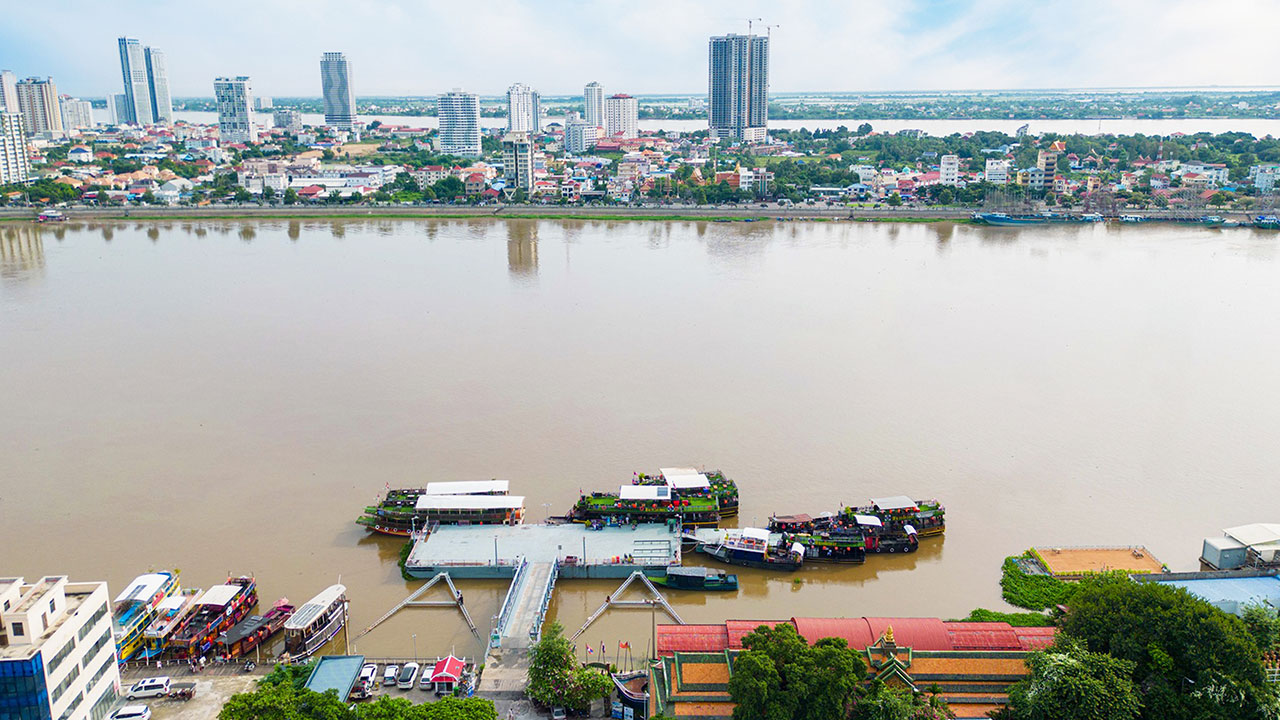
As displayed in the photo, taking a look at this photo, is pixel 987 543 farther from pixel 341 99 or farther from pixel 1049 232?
pixel 341 99

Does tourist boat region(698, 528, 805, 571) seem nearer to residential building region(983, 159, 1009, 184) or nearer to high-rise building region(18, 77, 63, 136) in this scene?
residential building region(983, 159, 1009, 184)

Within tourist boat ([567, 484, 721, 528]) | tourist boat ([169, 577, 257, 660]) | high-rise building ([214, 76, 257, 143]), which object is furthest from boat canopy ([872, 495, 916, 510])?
high-rise building ([214, 76, 257, 143])

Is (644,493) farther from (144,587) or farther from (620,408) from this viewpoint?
(144,587)

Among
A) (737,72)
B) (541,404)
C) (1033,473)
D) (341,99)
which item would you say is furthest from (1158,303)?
(341,99)

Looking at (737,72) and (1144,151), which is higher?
(737,72)

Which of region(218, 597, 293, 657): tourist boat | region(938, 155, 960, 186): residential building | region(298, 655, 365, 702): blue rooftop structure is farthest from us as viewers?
region(938, 155, 960, 186): residential building

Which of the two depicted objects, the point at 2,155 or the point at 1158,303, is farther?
the point at 2,155
